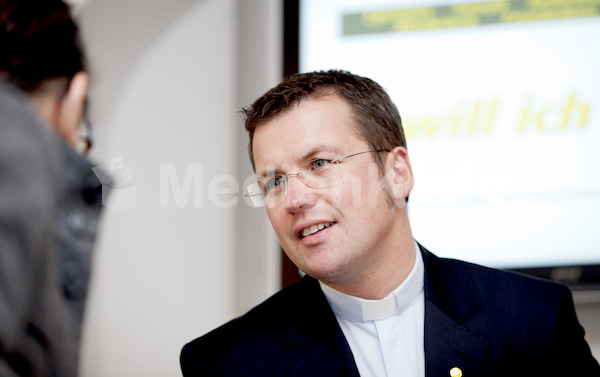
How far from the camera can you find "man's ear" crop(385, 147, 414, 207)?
5.15ft

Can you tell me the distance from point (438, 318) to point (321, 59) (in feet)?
4.35

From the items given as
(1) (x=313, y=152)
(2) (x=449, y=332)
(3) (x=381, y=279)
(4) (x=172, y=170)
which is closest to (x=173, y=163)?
(4) (x=172, y=170)

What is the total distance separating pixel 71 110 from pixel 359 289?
905 mm

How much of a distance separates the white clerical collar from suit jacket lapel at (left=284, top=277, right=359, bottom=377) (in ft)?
0.12

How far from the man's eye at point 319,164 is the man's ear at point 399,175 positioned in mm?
210

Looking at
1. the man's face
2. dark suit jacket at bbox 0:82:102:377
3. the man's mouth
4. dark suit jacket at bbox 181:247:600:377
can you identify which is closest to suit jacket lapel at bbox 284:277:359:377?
dark suit jacket at bbox 181:247:600:377

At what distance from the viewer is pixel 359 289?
1.52 meters

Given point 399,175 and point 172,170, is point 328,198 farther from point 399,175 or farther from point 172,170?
point 172,170

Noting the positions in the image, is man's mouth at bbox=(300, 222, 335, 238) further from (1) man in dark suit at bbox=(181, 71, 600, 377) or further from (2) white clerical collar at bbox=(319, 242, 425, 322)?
(2) white clerical collar at bbox=(319, 242, 425, 322)

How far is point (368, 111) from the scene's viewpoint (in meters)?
1.58

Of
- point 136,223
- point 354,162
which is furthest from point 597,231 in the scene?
point 136,223

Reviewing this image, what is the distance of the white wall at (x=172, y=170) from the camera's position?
226cm

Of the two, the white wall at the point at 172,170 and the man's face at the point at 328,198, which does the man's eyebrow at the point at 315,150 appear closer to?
the man's face at the point at 328,198

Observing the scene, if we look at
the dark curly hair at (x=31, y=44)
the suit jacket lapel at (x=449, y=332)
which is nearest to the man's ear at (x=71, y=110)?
the dark curly hair at (x=31, y=44)
